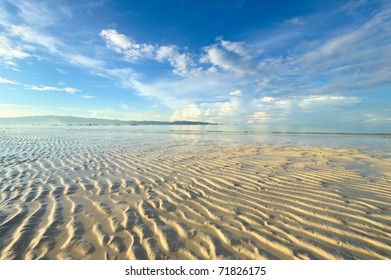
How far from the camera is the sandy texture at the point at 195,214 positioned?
3396 millimetres

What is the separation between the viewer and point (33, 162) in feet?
32.9

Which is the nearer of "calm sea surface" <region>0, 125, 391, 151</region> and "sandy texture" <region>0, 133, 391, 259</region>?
"sandy texture" <region>0, 133, 391, 259</region>

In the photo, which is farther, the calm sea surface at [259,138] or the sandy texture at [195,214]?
the calm sea surface at [259,138]

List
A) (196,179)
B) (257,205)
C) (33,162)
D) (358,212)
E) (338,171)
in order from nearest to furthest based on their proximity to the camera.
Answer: (358,212) < (257,205) < (196,179) < (338,171) < (33,162)

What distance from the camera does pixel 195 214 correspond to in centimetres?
467

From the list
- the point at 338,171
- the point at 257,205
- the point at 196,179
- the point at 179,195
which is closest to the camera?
the point at 257,205

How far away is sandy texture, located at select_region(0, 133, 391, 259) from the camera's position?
3.40 meters

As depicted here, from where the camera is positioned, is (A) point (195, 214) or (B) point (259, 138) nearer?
(A) point (195, 214)

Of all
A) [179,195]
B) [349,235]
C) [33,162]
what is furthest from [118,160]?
[349,235]

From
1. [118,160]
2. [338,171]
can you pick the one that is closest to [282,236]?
[338,171]
